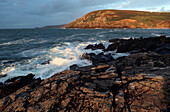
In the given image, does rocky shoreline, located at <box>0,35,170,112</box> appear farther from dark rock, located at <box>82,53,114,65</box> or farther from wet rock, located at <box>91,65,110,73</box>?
dark rock, located at <box>82,53,114,65</box>

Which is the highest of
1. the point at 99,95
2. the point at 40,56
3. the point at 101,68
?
the point at 101,68

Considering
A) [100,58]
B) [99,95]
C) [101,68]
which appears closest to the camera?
[99,95]

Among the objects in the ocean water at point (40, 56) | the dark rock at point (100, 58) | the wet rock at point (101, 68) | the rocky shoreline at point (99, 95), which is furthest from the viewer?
the dark rock at point (100, 58)

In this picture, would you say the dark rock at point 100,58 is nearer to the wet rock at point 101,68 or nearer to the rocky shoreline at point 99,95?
the wet rock at point 101,68

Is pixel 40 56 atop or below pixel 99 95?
below

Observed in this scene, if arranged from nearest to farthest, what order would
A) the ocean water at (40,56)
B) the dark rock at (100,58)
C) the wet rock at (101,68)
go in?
the wet rock at (101,68)
the ocean water at (40,56)
the dark rock at (100,58)

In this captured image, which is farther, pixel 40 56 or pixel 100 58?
pixel 40 56

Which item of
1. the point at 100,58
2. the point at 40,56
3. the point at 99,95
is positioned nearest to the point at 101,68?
the point at 99,95

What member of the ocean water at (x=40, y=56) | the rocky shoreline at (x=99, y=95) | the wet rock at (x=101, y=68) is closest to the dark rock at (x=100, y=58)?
the ocean water at (x=40, y=56)

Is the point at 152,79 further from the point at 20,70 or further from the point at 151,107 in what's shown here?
the point at 20,70

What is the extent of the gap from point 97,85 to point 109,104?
1523 mm

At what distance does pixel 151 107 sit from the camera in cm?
413

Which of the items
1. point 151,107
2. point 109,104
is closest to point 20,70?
point 109,104

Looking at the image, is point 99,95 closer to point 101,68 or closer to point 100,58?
point 101,68
